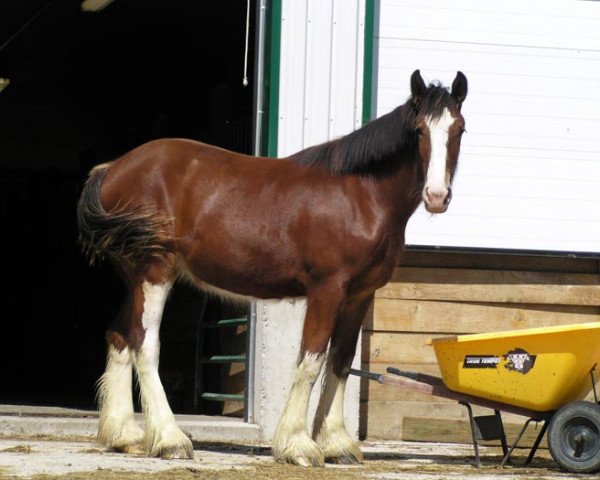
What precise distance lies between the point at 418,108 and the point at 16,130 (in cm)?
1182

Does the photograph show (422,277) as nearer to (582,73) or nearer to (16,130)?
(582,73)

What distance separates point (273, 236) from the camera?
705 cm

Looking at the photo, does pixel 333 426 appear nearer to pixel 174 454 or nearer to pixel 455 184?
pixel 174 454

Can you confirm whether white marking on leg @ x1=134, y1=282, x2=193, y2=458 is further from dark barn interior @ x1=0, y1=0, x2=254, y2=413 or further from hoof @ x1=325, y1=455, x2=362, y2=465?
dark barn interior @ x1=0, y1=0, x2=254, y2=413

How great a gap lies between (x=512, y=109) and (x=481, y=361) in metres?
2.90

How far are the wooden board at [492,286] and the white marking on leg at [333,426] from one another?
5.85 ft

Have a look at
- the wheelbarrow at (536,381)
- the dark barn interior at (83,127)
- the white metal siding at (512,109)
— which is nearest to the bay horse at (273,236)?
the wheelbarrow at (536,381)

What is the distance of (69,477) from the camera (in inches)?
221

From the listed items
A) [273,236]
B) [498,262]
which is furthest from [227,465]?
[498,262]

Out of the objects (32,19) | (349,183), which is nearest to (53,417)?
(349,183)

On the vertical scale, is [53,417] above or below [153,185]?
below

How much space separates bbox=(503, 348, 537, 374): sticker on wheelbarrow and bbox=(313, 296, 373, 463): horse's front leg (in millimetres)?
911

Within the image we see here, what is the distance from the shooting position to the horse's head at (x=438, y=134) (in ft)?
21.5

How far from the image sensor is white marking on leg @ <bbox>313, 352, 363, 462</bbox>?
7.04 metres
